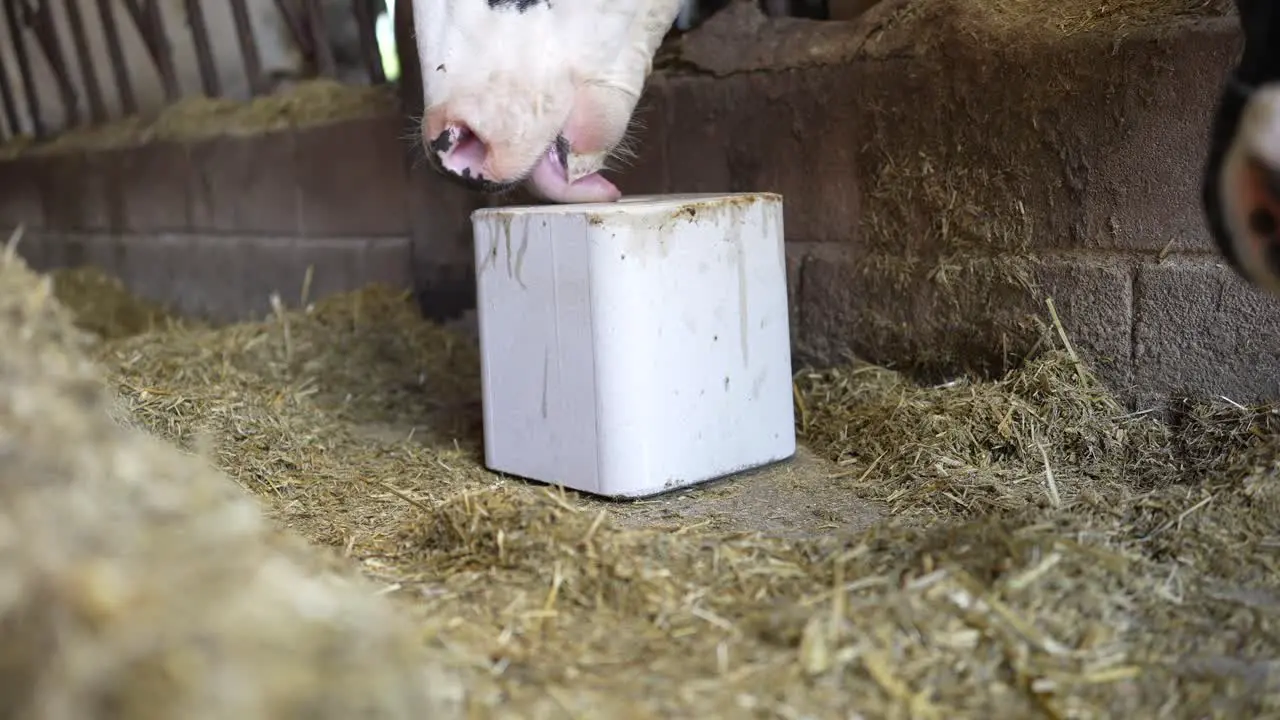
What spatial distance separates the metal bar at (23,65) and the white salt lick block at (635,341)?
15.5ft

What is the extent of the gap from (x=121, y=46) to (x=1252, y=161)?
5195 millimetres

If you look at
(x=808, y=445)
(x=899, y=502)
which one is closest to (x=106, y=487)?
(x=899, y=502)

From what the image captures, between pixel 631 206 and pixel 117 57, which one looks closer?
pixel 631 206

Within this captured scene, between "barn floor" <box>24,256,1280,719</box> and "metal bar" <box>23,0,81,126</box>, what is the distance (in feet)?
12.1

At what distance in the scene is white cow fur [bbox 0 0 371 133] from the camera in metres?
4.78

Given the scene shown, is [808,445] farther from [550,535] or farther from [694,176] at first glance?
[550,535]

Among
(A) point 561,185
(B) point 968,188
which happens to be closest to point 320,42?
(A) point 561,185

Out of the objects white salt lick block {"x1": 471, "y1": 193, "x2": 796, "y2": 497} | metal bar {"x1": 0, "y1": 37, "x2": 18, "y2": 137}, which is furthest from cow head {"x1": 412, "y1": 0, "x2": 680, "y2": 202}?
metal bar {"x1": 0, "y1": 37, "x2": 18, "y2": 137}

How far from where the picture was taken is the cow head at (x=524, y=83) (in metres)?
2.09

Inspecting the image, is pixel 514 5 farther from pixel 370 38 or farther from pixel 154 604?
pixel 370 38

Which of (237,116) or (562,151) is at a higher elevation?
(237,116)

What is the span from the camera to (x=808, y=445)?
8.42ft

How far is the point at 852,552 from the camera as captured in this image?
5.21 feet

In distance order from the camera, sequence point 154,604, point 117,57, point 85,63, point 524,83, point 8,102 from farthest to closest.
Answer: point 8,102, point 85,63, point 117,57, point 524,83, point 154,604
